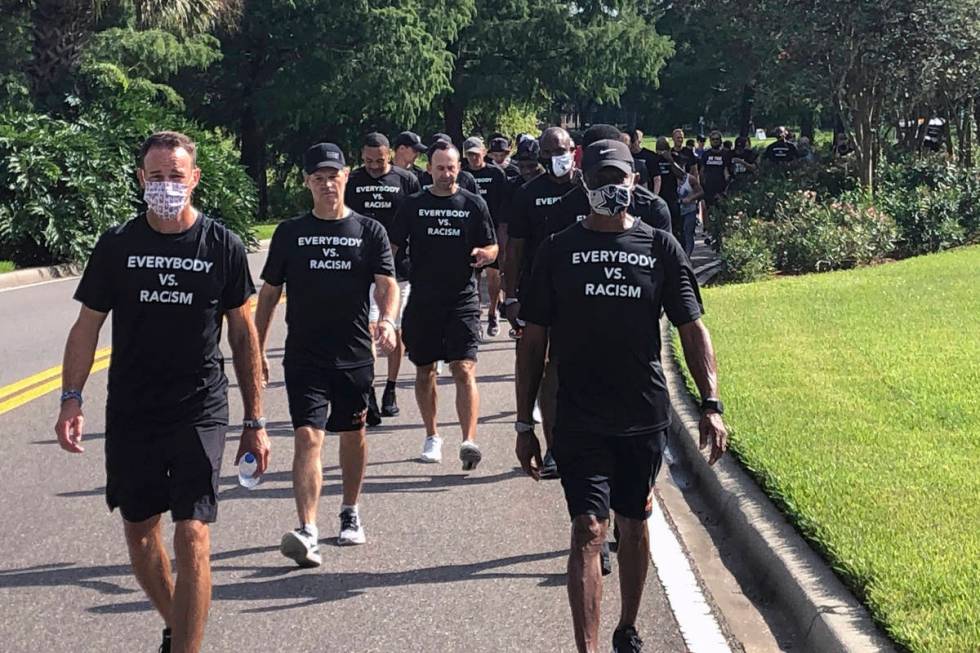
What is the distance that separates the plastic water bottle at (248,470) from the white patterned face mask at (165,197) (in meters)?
0.95

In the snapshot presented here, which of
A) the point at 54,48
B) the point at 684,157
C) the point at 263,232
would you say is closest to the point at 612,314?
the point at 684,157

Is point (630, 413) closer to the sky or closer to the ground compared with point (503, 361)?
closer to the sky

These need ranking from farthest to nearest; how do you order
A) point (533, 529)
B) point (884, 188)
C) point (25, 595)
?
point (884, 188), point (533, 529), point (25, 595)

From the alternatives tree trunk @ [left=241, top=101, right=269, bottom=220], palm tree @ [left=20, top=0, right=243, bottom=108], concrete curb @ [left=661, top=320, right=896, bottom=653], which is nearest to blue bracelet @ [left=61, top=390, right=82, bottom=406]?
concrete curb @ [left=661, top=320, right=896, bottom=653]

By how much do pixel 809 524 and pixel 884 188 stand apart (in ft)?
59.7

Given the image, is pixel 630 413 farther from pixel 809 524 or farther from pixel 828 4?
pixel 828 4

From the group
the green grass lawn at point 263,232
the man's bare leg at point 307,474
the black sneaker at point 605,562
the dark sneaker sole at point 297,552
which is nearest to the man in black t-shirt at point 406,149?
the man's bare leg at point 307,474

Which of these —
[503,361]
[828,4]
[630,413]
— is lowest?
[503,361]

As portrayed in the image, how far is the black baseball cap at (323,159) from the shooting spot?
6.68m

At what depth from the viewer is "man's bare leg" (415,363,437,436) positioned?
28.8ft

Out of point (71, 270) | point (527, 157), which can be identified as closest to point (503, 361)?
point (527, 157)

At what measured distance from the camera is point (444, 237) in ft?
29.0

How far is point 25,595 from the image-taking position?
6.17 m

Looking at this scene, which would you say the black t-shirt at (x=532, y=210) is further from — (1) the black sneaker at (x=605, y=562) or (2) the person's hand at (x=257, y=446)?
(2) the person's hand at (x=257, y=446)
